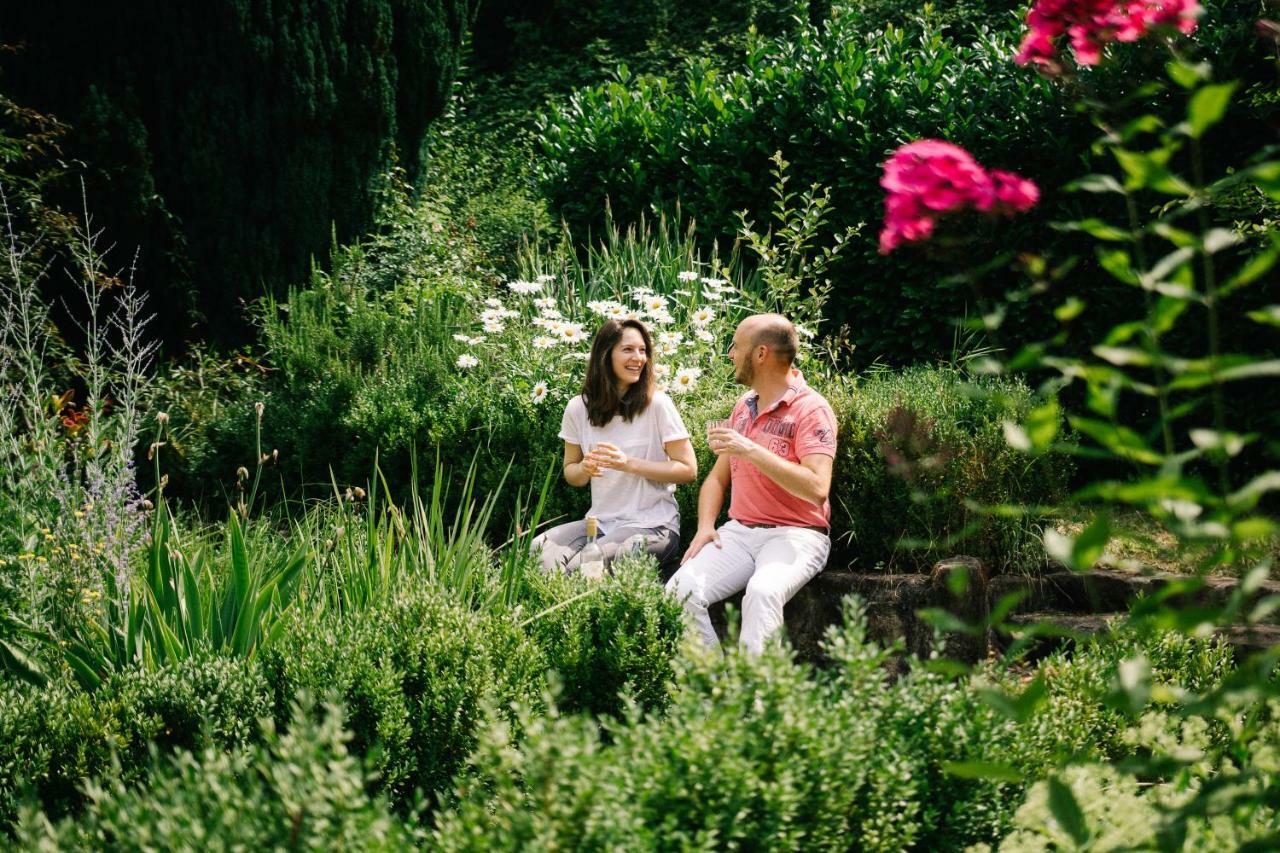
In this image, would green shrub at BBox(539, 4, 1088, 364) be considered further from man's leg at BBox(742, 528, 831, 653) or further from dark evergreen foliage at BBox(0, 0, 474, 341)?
man's leg at BBox(742, 528, 831, 653)

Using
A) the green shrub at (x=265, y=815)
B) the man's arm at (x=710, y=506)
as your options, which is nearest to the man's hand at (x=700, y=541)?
the man's arm at (x=710, y=506)

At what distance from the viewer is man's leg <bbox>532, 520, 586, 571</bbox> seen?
161 inches

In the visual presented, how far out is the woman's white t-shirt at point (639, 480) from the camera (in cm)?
430

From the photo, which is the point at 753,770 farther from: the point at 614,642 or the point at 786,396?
the point at 786,396

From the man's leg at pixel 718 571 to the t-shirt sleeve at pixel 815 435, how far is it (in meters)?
0.40

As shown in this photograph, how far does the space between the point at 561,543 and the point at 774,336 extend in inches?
47.2

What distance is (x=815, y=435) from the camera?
3834 millimetres

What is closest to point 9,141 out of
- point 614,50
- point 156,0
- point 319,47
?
point 156,0

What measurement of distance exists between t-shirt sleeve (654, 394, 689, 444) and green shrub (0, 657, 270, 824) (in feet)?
6.42

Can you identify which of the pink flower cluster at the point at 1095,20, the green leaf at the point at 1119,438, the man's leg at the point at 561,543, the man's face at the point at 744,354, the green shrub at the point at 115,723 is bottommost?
the man's leg at the point at 561,543

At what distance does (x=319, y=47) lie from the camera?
23.3ft

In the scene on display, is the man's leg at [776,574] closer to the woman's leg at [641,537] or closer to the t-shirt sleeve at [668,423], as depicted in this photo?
the woman's leg at [641,537]

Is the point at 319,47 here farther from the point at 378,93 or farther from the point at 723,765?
the point at 723,765

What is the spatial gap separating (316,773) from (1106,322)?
472 centimetres
